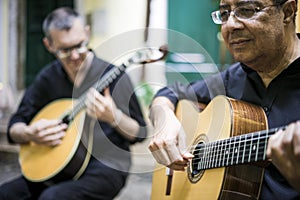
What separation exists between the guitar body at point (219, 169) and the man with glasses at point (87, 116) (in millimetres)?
412

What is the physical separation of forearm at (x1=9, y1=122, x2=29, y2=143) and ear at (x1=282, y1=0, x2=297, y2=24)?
1.34m

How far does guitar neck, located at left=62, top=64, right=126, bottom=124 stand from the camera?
196 centimetres

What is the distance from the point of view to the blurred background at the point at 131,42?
2472 mm

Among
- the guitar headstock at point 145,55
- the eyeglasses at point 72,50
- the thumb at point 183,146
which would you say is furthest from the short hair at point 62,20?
the thumb at point 183,146

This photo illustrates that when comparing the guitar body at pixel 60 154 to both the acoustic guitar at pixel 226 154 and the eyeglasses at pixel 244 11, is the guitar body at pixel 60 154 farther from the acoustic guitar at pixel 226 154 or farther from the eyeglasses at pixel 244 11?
the eyeglasses at pixel 244 11

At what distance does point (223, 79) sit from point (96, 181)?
27.3 inches

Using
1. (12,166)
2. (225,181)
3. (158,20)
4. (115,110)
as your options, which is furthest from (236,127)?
(158,20)

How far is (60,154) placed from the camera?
6.56 ft

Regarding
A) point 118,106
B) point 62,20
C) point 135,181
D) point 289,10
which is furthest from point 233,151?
point 135,181

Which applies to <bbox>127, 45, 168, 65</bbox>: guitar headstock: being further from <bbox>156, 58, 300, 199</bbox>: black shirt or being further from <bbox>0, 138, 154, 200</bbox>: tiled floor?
<bbox>0, 138, 154, 200</bbox>: tiled floor

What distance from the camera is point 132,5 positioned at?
159 inches

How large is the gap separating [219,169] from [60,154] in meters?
0.93

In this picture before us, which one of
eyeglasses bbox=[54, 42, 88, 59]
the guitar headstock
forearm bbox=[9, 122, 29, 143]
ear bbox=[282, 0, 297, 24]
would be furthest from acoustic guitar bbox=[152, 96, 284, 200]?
forearm bbox=[9, 122, 29, 143]

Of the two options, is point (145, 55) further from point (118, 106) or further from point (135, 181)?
point (135, 181)
